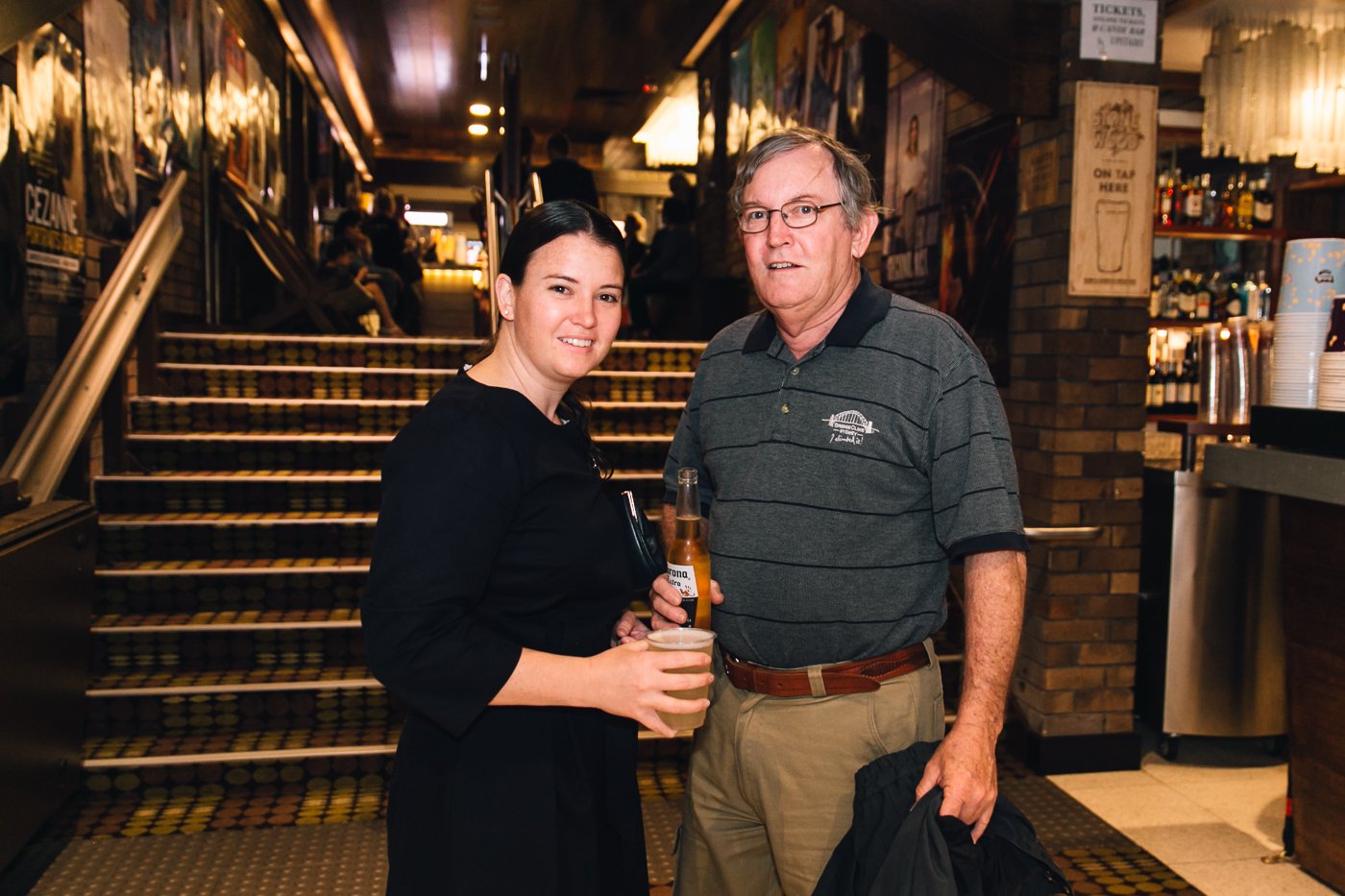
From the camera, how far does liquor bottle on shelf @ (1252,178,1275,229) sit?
5.36 metres

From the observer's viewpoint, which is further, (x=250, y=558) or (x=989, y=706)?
(x=250, y=558)

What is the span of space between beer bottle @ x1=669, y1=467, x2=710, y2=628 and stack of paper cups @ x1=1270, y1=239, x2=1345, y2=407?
1.95m

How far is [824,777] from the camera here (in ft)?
5.52

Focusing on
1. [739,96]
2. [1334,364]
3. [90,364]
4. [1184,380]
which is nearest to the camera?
[1334,364]

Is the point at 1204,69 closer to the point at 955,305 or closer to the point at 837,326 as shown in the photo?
the point at 955,305

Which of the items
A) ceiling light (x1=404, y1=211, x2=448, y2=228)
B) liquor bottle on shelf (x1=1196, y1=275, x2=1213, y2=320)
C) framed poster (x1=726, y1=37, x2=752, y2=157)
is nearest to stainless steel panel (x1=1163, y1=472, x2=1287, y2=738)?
liquor bottle on shelf (x1=1196, y1=275, x2=1213, y2=320)

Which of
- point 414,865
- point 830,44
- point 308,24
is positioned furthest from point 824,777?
point 308,24

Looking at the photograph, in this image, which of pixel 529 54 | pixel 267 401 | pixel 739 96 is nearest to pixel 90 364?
pixel 267 401

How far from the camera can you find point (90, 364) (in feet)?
12.3

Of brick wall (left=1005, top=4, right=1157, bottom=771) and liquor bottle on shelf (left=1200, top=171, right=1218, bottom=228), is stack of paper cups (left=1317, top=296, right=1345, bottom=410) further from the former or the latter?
liquor bottle on shelf (left=1200, top=171, right=1218, bottom=228)

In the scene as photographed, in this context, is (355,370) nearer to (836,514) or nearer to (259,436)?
(259,436)

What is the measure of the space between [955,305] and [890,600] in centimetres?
315

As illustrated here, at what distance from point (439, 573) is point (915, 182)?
4403mm

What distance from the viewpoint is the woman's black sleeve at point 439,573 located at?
1230 millimetres
